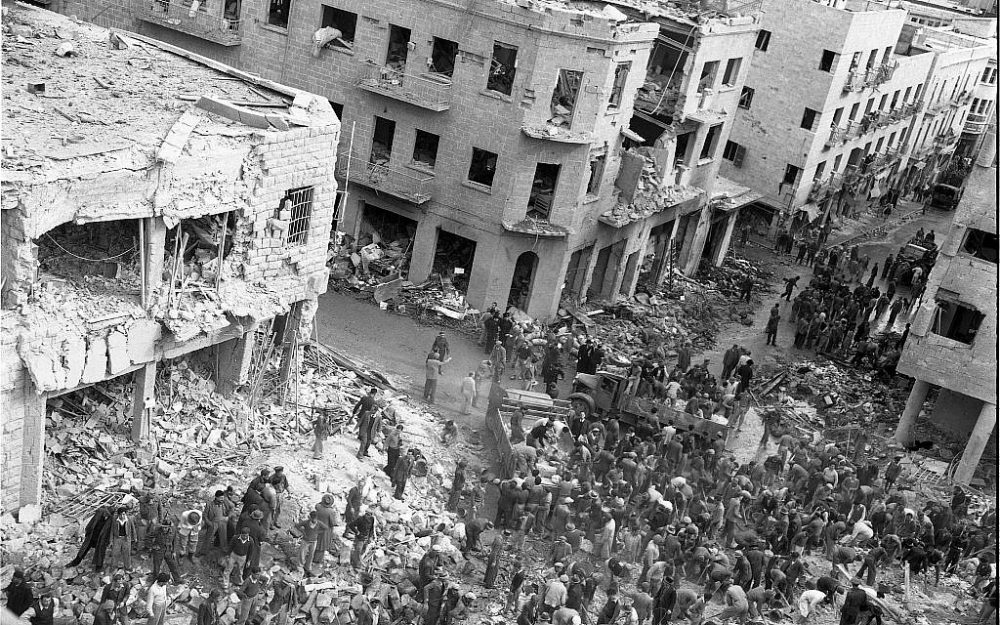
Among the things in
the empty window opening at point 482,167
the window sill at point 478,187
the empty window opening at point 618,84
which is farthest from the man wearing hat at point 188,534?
the empty window opening at point 618,84

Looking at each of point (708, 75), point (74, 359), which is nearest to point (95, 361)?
point (74, 359)

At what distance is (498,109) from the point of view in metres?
30.9

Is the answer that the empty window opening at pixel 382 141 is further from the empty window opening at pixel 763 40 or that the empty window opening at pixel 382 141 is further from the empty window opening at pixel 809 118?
the empty window opening at pixel 809 118

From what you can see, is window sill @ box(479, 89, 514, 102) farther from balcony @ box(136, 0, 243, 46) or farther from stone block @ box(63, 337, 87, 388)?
stone block @ box(63, 337, 87, 388)

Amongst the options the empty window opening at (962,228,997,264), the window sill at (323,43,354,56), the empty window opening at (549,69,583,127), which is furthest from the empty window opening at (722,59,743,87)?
the window sill at (323,43,354,56)

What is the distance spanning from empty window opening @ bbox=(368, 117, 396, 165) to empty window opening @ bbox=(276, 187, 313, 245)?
10170 millimetres

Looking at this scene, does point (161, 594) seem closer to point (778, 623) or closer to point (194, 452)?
point (194, 452)

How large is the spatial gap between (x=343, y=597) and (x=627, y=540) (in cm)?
567

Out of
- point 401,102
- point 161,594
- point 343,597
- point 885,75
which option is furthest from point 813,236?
point 161,594

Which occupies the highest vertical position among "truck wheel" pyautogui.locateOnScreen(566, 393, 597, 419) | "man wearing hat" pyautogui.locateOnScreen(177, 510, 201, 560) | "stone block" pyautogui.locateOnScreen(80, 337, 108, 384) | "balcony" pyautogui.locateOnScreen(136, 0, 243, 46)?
"balcony" pyautogui.locateOnScreen(136, 0, 243, 46)

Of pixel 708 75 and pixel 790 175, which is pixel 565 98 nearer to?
pixel 708 75

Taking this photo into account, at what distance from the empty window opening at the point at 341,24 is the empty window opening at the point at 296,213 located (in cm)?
1096

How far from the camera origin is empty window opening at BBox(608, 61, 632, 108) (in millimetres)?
31513

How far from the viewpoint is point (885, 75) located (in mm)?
49094
